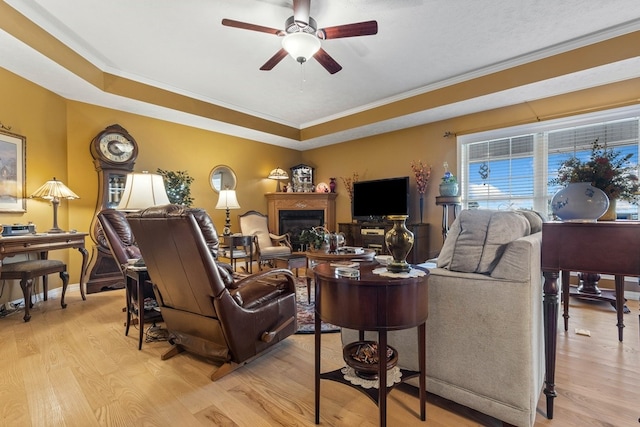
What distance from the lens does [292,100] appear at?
4883 millimetres

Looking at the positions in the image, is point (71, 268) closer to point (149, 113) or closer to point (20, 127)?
point (20, 127)

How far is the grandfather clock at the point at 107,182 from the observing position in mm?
3916

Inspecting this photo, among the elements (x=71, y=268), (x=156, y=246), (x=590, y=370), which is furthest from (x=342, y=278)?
(x=71, y=268)

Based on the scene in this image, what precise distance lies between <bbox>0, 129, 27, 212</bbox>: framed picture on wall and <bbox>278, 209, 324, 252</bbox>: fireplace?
3868 mm

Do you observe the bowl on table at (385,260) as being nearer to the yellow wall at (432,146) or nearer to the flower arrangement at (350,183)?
the yellow wall at (432,146)

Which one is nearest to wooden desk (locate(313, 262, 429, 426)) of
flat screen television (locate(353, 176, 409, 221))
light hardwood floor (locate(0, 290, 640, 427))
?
light hardwood floor (locate(0, 290, 640, 427))

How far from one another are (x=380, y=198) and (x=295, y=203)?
6.05ft

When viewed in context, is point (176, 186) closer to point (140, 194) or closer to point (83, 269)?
point (83, 269)

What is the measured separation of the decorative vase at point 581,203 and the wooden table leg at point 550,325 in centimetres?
34

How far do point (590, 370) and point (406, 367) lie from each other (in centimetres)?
134

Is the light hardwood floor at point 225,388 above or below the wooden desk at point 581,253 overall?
below

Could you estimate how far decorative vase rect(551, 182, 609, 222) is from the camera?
149cm

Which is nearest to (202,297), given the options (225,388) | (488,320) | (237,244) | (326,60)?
(225,388)

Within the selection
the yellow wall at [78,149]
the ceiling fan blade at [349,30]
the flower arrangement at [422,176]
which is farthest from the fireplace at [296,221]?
the ceiling fan blade at [349,30]
